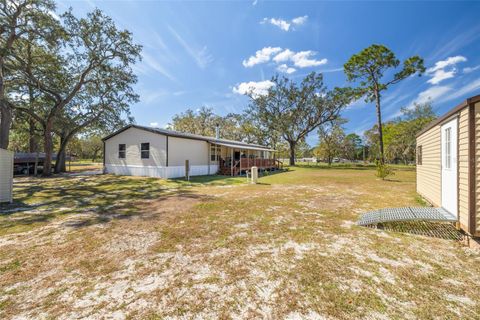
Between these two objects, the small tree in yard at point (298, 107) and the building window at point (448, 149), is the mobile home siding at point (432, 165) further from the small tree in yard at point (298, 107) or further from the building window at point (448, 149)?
the small tree in yard at point (298, 107)

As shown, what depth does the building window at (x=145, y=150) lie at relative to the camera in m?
14.7

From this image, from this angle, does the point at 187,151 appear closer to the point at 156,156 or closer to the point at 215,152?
the point at 156,156

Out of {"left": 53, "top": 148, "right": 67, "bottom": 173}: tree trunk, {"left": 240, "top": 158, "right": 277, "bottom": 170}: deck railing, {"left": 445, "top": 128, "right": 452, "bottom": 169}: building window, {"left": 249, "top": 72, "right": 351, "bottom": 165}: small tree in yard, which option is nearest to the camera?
{"left": 445, "top": 128, "right": 452, "bottom": 169}: building window

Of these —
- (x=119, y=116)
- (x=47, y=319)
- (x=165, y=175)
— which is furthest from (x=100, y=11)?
(x=47, y=319)

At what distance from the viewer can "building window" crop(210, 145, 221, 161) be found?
18.2m

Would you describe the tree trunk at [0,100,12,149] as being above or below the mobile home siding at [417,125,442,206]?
above

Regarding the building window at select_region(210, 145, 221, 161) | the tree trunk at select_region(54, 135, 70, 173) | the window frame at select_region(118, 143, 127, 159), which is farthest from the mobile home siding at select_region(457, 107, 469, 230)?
the tree trunk at select_region(54, 135, 70, 173)

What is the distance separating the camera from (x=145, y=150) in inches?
583

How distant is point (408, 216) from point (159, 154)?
1375 cm

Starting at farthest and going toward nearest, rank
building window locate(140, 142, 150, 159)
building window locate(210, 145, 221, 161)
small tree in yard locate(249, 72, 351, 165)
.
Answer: small tree in yard locate(249, 72, 351, 165) < building window locate(210, 145, 221, 161) < building window locate(140, 142, 150, 159)

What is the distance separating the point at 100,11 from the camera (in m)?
15.4

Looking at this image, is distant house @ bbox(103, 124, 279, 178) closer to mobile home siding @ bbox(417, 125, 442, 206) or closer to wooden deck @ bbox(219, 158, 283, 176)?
wooden deck @ bbox(219, 158, 283, 176)

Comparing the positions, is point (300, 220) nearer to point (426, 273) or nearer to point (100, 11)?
point (426, 273)

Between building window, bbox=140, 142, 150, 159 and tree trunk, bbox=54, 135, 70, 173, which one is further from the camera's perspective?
tree trunk, bbox=54, 135, 70, 173
